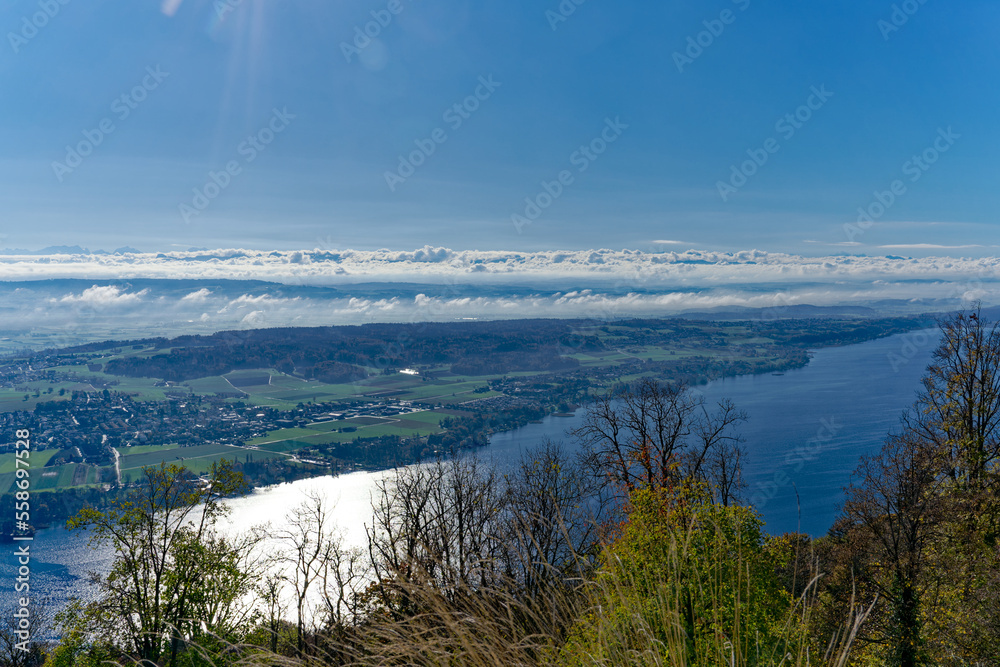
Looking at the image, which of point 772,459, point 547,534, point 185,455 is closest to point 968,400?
point 547,534

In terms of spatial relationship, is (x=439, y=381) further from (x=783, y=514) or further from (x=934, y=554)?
(x=934, y=554)

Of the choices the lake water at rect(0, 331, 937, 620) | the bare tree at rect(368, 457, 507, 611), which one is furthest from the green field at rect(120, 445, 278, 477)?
the bare tree at rect(368, 457, 507, 611)

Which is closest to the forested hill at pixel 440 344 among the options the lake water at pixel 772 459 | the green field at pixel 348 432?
the lake water at pixel 772 459

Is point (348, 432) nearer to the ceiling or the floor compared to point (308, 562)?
nearer to the floor

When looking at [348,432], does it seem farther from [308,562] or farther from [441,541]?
[308,562]

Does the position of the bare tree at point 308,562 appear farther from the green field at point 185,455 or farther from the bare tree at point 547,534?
the green field at point 185,455

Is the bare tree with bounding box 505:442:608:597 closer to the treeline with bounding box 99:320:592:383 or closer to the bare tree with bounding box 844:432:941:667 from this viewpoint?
the bare tree with bounding box 844:432:941:667
